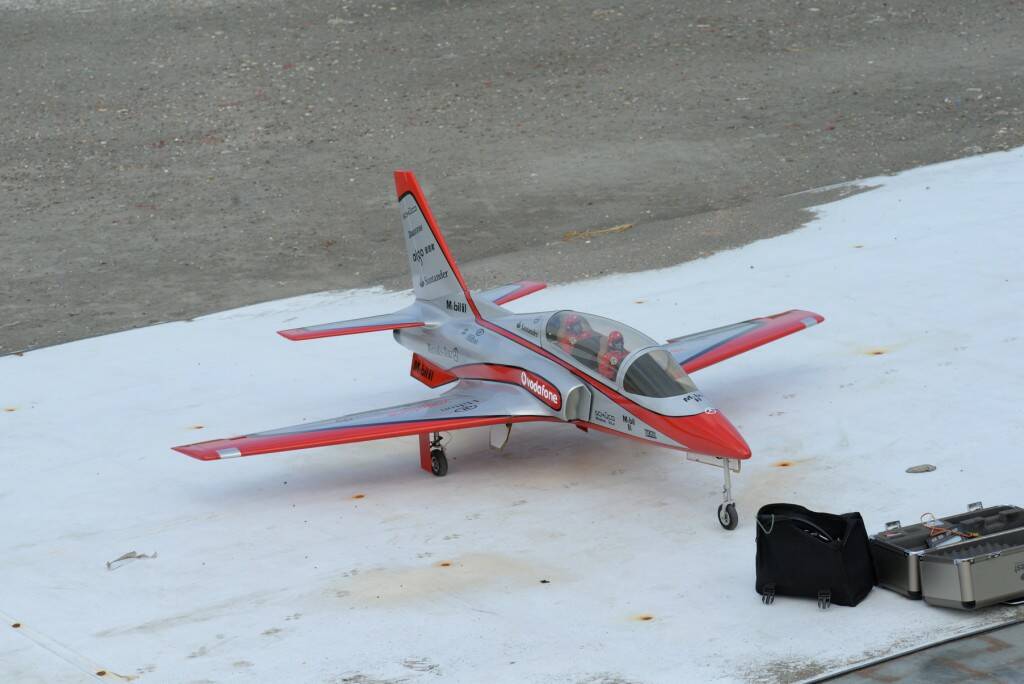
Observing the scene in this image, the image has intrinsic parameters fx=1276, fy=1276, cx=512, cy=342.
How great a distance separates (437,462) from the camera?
1362 centimetres

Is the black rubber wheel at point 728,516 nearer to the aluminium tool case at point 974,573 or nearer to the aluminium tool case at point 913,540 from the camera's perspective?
the aluminium tool case at point 913,540

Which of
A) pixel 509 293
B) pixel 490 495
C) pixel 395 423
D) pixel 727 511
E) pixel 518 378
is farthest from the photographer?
pixel 509 293

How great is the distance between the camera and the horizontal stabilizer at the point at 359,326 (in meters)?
15.5

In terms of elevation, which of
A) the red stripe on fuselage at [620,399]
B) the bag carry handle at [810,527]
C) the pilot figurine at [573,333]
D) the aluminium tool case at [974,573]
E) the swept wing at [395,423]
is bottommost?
the aluminium tool case at [974,573]

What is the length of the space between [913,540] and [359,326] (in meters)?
7.51

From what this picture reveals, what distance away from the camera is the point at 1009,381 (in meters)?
14.5

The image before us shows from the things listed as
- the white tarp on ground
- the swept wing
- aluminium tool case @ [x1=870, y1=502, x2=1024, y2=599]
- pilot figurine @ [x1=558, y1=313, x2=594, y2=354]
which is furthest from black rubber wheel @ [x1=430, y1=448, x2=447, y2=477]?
aluminium tool case @ [x1=870, y1=502, x2=1024, y2=599]

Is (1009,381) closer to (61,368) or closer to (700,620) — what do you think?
(700,620)

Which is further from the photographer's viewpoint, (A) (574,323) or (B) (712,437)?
(A) (574,323)

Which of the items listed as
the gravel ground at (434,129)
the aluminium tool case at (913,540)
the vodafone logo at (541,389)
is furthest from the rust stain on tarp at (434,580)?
the gravel ground at (434,129)

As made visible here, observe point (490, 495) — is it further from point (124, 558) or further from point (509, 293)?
point (509, 293)

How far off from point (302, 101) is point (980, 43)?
16513mm

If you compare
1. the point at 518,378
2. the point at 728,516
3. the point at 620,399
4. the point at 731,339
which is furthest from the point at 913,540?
the point at 731,339

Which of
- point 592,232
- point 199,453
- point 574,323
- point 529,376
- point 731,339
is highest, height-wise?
point 592,232
